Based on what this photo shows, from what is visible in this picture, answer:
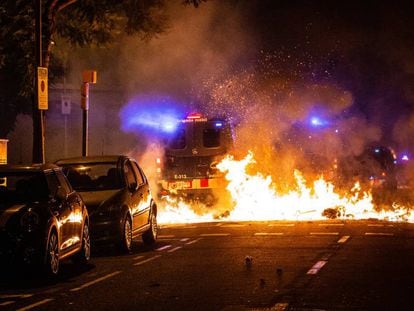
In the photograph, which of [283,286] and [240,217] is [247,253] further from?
[240,217]

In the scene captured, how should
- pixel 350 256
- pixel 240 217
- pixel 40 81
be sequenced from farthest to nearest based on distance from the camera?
1. pixel 240 217
2. pixel 40 81
3. pixel 350 256

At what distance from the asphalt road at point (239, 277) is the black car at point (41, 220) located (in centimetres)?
37

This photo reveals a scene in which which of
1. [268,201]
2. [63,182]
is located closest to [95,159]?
[63,182]

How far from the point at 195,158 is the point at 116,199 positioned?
921cm

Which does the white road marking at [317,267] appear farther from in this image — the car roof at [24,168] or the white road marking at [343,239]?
the car roof at [24,168]

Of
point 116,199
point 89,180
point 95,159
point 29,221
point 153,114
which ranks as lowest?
point 29,221

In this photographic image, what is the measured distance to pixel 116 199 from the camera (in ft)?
44.5

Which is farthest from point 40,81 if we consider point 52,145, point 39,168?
point 52,145

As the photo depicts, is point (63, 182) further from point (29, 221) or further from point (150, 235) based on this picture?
point (150, 235)

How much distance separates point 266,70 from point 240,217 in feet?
29.0

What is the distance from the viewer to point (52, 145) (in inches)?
1640

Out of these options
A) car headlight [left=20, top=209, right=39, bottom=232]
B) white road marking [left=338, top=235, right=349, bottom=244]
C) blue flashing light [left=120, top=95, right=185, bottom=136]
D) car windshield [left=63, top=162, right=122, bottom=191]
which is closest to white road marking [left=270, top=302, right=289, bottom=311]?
car headlight [left=20, top=209, right=39, bottom=232]

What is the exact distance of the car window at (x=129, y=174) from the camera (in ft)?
47.6

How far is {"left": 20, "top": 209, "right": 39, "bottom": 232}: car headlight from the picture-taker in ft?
33.8
